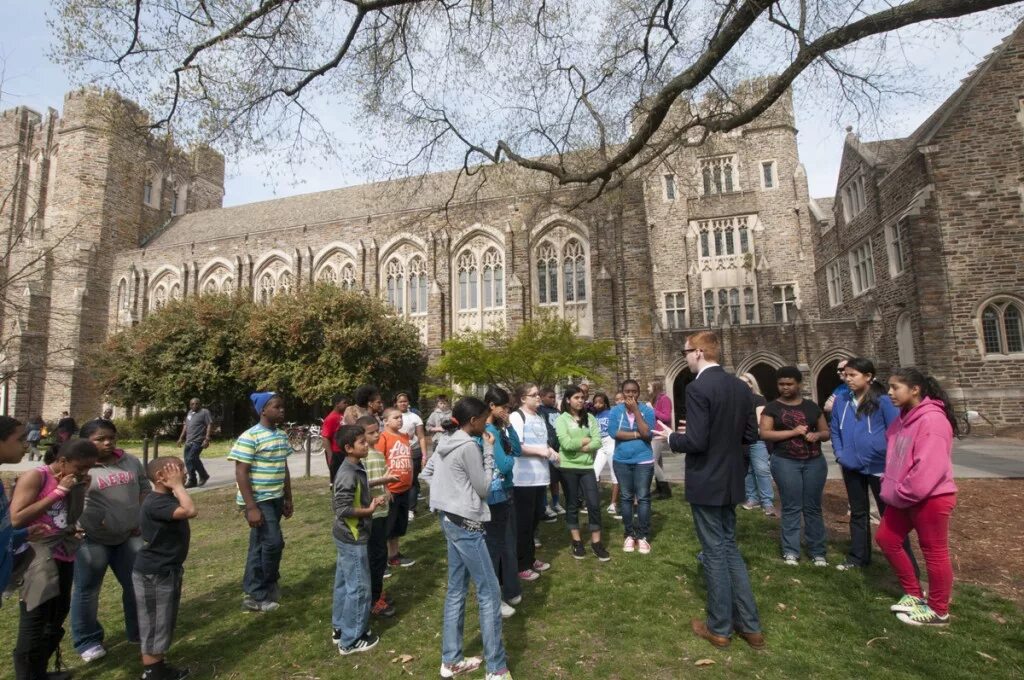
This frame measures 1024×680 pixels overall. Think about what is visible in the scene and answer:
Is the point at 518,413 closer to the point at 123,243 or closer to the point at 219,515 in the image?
the point at 219,515

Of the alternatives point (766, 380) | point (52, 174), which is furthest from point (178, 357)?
point (766, 380)

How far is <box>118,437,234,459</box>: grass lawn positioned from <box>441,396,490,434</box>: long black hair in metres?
17.8

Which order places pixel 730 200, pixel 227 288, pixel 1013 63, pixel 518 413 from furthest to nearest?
pixel 227 288 < pixel 730 200 < pixel 1013 63 < pixel 518 413

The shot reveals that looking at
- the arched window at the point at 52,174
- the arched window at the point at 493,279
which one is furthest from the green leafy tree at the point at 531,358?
the arched window at the point at 52,174

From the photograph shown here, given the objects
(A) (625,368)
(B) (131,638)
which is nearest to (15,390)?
(A) (625,368)

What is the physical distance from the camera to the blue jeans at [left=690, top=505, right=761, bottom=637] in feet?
12.3

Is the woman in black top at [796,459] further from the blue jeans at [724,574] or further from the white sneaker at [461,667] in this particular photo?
the white sneaker at [461,667]

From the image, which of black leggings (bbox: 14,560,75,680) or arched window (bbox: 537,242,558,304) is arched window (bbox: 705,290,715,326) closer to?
arched window (bbox: 537,242,558,304)

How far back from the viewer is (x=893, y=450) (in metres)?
4.13

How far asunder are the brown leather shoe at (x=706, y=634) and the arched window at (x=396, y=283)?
24336 mm

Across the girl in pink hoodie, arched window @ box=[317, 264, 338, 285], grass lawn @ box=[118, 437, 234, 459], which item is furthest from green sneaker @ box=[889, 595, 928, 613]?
arched window @ box=[317, 264, 338, 285]

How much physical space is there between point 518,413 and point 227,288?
29.9 m

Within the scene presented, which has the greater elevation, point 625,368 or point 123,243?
point 123,243

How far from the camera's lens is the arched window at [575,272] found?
2431cm
